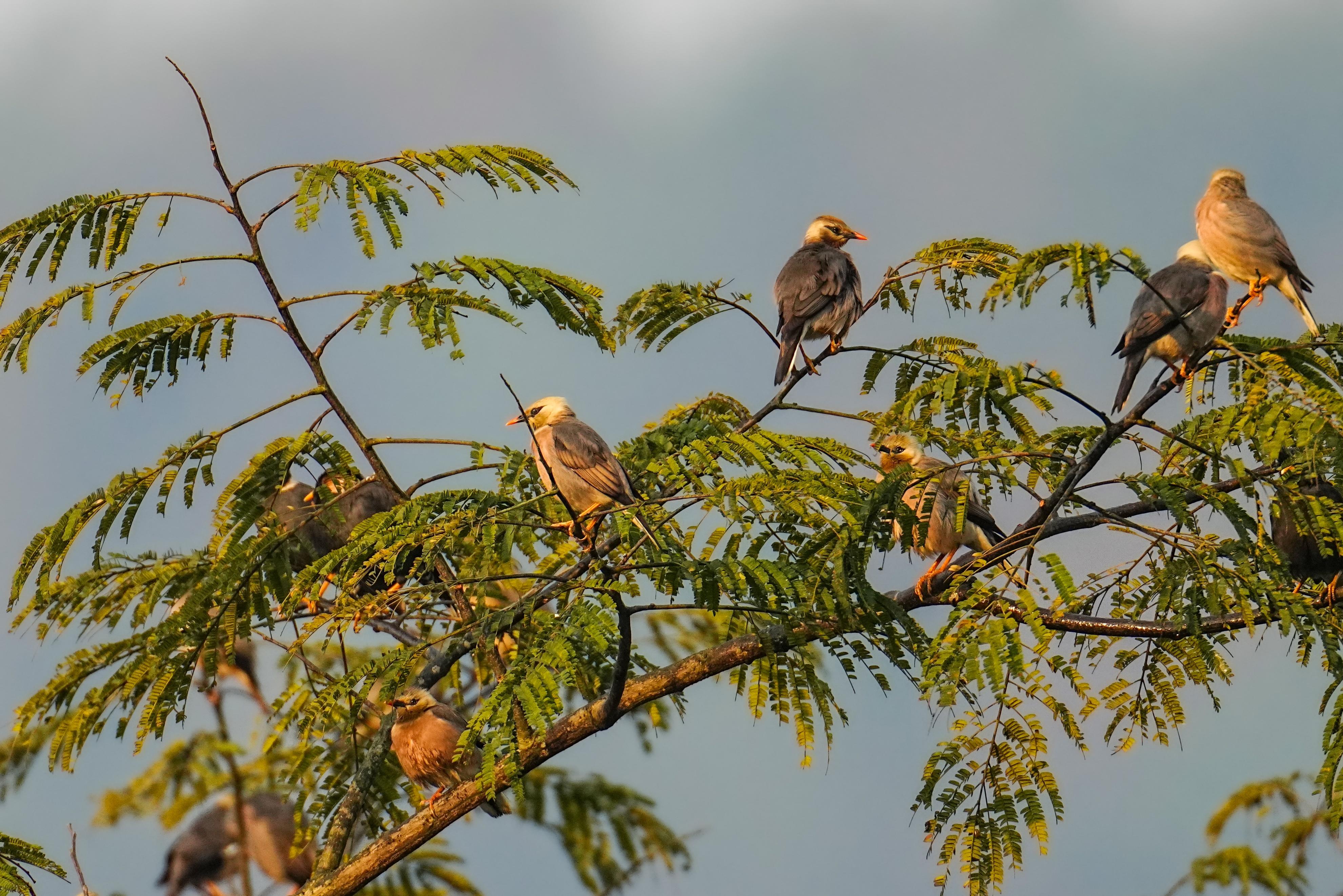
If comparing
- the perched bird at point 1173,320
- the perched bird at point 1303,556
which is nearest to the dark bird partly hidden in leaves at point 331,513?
the perched bird at point 1173,320

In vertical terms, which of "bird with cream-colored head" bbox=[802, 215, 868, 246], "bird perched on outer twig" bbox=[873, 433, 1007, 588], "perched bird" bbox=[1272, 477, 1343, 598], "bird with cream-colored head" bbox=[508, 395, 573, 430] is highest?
"bird with cream-colored head" bbox=[802, 215, 868, 246]

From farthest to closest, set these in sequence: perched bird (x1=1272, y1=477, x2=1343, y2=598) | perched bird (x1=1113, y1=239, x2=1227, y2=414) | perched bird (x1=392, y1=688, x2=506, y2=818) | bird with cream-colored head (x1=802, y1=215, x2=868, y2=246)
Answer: bird with cream-colored head (x1=802, y1=215, x2=868, y2=246) → perched bird (x1=392, y1=688, x2=506, y2=818) → perched bird (x1=1272, y1=477, x2=1343, y2=598) → perched bird (x1=1113, y1=239, x2=1227, y2=414)

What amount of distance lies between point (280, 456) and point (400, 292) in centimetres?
103

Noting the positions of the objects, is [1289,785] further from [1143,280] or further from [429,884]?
[1143,280]

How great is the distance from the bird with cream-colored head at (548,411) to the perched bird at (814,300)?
4.66ft

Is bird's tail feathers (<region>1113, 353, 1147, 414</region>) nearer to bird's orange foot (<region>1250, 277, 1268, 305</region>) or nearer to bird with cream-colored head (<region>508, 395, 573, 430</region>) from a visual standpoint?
bird's orange foot (<region>1250, 277, 1268, 305</region>)

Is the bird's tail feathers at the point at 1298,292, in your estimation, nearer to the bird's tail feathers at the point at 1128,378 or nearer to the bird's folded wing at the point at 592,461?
the bird's tail feathers at the point at 1128,378

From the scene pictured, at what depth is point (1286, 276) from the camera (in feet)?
25.8

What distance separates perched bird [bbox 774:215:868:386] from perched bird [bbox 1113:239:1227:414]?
1928 mm

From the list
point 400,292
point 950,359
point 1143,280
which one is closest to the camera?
point 1143,280

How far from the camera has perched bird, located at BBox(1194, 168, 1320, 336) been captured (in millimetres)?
7812

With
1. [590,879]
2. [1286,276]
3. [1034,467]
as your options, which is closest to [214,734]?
[590,879]

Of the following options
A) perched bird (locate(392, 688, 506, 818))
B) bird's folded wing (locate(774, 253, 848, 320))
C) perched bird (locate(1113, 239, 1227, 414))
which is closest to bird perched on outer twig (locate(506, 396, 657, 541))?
perched bird (locate(392, 688, 506, 818))

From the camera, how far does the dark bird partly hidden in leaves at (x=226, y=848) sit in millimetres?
8852
